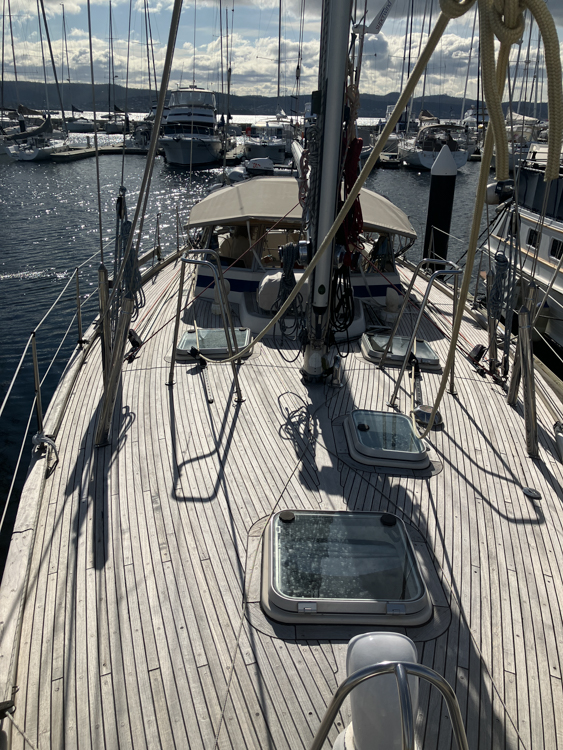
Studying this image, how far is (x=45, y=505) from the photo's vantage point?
345 centimetres

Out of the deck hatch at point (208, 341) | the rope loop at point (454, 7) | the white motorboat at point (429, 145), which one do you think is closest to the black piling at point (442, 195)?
the deck hatch at point (208, 341)

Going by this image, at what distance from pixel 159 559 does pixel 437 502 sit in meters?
1.81

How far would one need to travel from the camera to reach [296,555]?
2.94 m

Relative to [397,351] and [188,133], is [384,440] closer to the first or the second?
[397,351]

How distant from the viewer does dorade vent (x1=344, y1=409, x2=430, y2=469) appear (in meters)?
3.90

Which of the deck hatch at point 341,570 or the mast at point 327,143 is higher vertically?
the mast at point 327,143

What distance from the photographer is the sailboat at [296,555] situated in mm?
2242

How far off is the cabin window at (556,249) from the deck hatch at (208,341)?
27.1 ft

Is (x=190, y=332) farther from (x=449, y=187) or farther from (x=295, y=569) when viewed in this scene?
(x=449, y=187)

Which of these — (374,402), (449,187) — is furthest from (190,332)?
(449,187)

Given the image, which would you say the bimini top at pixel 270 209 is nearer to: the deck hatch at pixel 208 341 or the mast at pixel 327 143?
the deck hatch at pixel 208 341

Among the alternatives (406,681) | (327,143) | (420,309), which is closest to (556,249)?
(420,309)

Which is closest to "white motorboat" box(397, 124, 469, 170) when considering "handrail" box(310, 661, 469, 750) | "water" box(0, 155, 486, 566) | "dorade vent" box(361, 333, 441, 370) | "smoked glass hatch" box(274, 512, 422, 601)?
"water" box(0, 155, 486, 566)

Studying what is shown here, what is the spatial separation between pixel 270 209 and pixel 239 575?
5.21 metres
